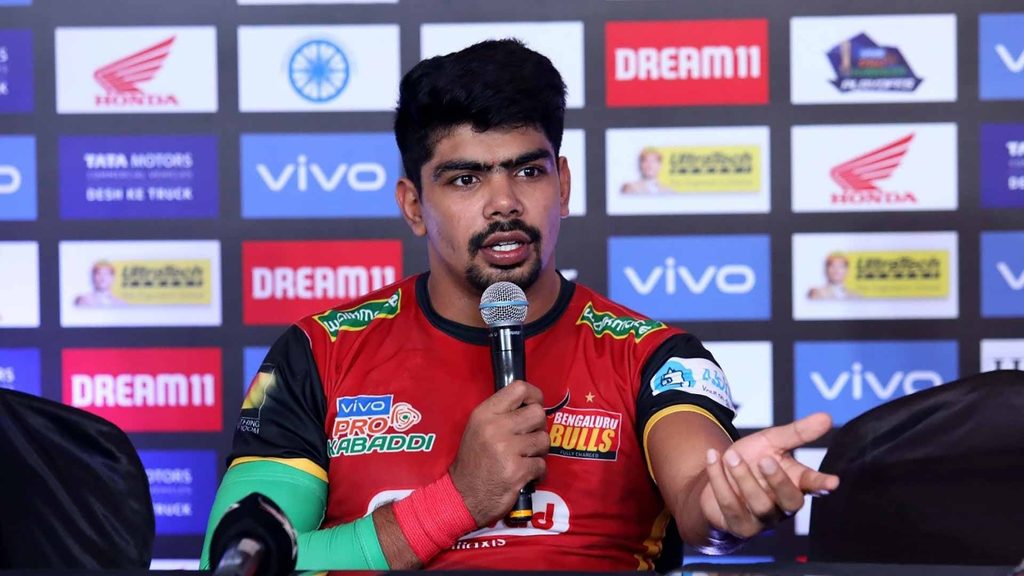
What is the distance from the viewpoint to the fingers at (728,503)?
1.01m

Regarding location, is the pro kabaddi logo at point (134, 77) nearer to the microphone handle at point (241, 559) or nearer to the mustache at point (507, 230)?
the mustache at point (507, 230)

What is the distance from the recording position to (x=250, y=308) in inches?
104

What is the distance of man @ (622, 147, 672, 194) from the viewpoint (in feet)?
8.52

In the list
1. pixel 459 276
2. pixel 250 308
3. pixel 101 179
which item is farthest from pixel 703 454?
pixel 101 179

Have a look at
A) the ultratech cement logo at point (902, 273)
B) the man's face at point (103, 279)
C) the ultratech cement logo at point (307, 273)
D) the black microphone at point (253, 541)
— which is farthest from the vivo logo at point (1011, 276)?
the black microphone at point (253, 541)

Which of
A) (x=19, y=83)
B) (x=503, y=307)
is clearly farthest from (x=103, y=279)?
(x=503, y=307)

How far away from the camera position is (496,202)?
1420 millimetres

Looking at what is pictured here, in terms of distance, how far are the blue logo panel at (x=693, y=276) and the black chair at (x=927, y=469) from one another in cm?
119

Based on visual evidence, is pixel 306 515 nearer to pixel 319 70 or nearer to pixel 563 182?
pixel 563 182

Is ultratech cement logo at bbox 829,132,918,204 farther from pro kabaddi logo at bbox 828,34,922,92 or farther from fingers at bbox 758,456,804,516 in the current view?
fingers at bbox 758,456,804,516

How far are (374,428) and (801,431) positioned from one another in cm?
65

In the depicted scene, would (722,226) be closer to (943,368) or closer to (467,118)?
(943,368)

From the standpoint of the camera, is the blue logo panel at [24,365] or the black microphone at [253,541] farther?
the blue logo panel at [24,365]

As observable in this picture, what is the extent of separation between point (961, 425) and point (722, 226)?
1.24 meters
